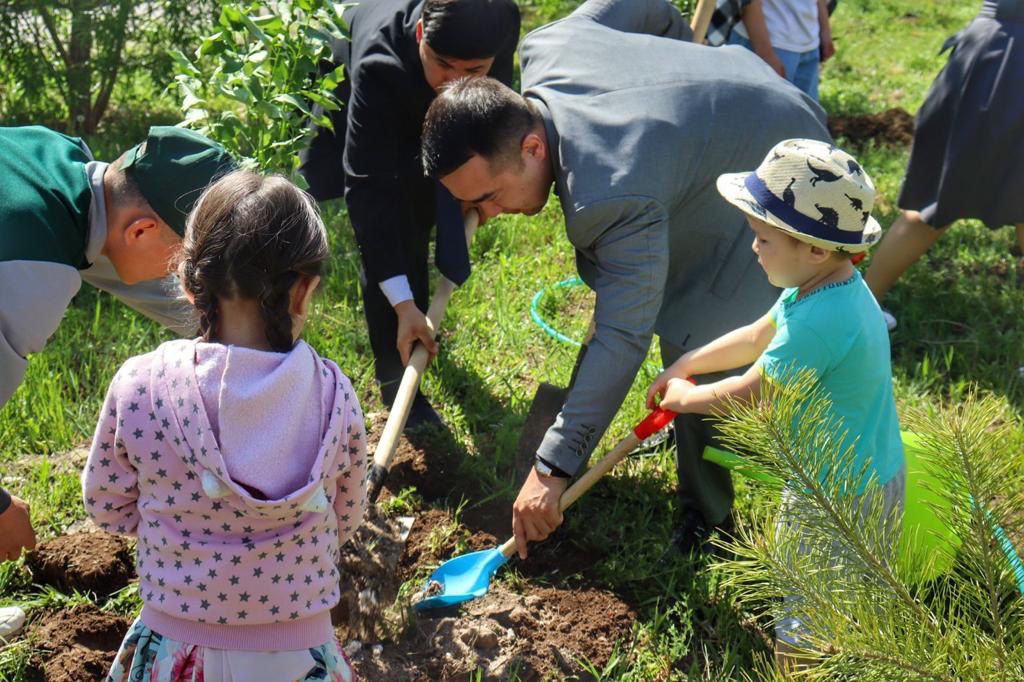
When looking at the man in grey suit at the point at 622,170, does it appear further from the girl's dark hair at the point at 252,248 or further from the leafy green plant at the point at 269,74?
the girl's dark hair at the point at 252,248

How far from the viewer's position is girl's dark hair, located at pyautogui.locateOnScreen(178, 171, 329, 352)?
1642 mm

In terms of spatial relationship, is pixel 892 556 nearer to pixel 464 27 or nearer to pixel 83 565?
pixel 464 27

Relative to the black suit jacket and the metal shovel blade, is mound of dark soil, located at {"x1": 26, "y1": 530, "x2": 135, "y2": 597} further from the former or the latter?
the black suit jacket

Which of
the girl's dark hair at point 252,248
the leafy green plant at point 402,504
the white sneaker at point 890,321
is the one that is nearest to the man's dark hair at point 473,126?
the girl's dark hair at point 252,248

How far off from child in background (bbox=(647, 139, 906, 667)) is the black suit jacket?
4.00ft

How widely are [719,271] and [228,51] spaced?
60.5 inches

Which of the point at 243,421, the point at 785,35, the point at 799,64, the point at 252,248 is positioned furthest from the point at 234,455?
the point at 799,64

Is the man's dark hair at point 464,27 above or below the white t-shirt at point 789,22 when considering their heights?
above

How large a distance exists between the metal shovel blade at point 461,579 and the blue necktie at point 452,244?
98cm

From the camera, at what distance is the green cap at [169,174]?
211 cm

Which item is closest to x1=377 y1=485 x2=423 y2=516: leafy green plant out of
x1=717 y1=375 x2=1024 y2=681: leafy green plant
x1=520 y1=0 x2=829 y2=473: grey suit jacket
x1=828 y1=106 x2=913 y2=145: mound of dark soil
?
x1=520 y1=0 x2=829 y2=473: grey suit jacket

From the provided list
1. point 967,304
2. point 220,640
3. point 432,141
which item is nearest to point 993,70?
point 967,304

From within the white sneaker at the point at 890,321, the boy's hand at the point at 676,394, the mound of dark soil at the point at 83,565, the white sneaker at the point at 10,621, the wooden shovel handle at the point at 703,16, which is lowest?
the white sneaker at the point at 890,321

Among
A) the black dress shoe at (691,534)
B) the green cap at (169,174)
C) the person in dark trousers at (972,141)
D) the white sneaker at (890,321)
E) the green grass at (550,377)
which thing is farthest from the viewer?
the white sneaker at (890,321)
